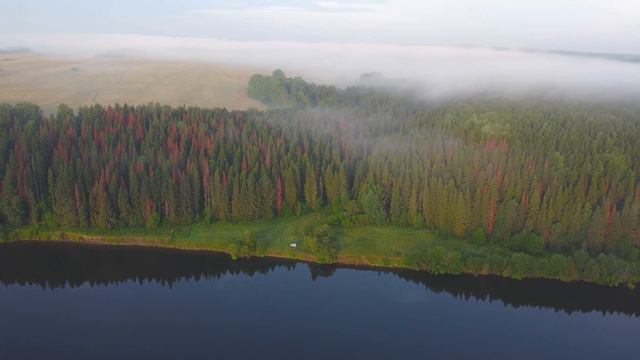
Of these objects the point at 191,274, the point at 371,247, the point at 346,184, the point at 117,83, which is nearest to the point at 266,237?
the point at 191,274

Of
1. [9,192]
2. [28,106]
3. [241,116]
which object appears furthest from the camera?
[241,116]

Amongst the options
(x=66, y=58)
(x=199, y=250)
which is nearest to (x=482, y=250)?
(x=199, y=250)

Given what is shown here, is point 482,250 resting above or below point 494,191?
below

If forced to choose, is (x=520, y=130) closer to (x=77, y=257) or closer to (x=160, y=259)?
(x=160, y=259)

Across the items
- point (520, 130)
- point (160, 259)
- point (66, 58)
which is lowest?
point (160, 259)

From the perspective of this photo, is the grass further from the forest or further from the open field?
the open field

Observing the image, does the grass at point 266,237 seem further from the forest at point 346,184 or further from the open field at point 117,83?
the open field at point 117,83

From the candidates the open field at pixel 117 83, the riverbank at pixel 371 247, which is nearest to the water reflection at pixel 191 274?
the riverbank at pixel 371 247
